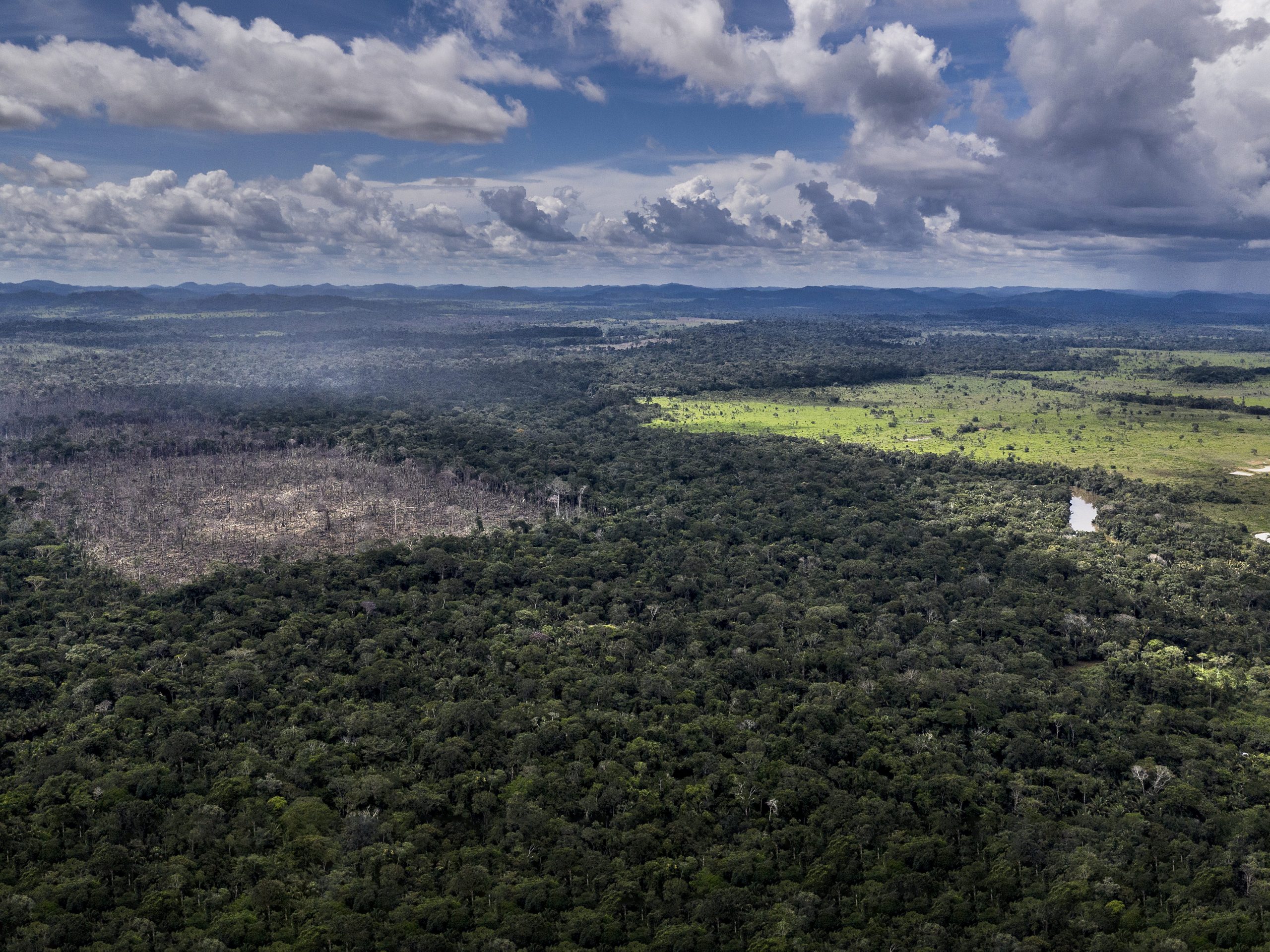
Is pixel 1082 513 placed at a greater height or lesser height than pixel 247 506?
greater

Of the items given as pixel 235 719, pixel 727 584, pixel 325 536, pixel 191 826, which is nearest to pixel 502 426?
pixel 325 536

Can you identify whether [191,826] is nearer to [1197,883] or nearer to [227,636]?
[227,636]

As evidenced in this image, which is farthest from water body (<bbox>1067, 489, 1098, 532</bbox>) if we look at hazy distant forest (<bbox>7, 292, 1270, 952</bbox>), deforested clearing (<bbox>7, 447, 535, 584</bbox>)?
deforested clearing (<bbox>7, 447, 535, 584</bbox>)

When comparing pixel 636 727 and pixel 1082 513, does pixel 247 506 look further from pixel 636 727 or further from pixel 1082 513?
pixel 1082 513

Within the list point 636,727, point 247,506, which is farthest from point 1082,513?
point 247,506

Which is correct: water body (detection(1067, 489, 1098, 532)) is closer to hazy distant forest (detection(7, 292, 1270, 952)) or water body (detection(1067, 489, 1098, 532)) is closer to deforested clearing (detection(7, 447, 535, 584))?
hazy distant forest (detection(7, 292, 1270, 952))

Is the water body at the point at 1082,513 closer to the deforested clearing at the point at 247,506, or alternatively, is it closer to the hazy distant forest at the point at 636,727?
the hazy distant forest at the point at 636,727
